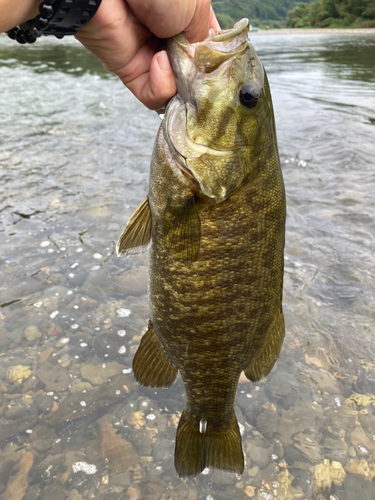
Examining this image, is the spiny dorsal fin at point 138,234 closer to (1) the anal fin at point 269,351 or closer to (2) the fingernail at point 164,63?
(2) the fingernail at point 164,63

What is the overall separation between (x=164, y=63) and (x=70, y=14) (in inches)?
20.4

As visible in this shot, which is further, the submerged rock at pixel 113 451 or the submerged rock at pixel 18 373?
the submerged rock at pixel 18 373

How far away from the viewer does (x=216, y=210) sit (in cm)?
206

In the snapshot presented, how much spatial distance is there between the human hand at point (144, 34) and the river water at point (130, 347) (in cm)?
245

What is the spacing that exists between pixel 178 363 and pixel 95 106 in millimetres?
10830

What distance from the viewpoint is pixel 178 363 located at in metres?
2.42

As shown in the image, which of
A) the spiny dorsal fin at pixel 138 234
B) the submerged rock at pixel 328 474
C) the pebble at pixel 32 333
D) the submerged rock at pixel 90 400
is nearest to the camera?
the spiny dorsal fin at pixel 138 234

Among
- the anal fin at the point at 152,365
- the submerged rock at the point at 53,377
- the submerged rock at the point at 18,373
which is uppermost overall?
the anal fin at the point at 152,365

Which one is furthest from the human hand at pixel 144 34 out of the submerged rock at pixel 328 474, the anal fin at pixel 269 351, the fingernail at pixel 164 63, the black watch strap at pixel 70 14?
the submerged rock at pixel 328 474

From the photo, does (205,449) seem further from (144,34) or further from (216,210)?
(144,34)

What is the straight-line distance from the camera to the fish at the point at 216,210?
1.99 meters

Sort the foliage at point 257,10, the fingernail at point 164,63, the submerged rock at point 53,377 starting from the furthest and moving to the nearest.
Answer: the foliage at point 257,10, the submerged rock at point 53,377, the fingernail at point 164,63

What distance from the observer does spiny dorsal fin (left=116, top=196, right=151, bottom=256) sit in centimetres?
226

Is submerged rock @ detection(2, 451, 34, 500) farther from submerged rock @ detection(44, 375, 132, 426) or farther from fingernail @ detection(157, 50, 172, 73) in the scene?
fingernail @ detection(157, 50, 172, 73)
